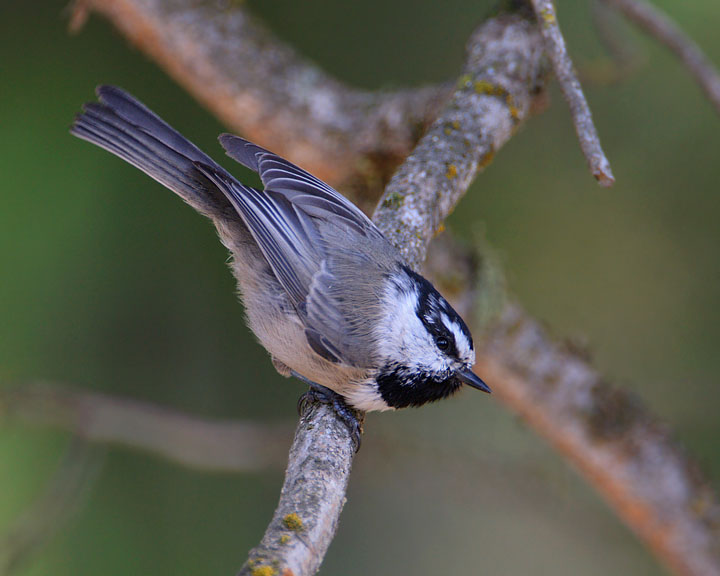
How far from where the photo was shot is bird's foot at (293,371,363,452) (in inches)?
65.2

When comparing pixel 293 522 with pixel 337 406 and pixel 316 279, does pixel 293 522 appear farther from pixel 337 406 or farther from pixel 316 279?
pixel 316 279

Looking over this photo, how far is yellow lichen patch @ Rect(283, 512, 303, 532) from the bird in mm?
420

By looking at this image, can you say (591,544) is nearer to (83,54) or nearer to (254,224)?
(254,224)

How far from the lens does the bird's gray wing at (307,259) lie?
1838 mm

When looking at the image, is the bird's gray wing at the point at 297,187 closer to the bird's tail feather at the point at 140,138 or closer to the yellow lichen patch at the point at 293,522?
the bird's tail feather at the point at 140,138

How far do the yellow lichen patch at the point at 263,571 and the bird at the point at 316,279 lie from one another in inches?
22.4

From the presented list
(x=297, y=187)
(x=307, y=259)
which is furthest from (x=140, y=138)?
(x=307, y=259)

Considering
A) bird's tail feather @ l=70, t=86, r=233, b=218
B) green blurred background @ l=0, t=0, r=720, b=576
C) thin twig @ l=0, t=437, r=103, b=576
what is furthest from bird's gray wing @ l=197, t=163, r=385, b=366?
thin twig @ l=0, t=437, r=103, b=576

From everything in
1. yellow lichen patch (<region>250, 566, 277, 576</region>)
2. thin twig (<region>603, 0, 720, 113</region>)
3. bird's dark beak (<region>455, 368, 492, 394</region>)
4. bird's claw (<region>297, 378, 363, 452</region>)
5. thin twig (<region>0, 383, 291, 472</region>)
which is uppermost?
thin twig (<region>603, 0, 720, 113</region>)

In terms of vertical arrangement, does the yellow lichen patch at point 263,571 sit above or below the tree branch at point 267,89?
below

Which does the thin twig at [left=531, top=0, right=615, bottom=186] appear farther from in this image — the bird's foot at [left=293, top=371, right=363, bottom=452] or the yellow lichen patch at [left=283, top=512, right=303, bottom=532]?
the yellow lichen patch at [left=283, top=512, right=303, bottom=532]

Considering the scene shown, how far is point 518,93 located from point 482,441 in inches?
76.0

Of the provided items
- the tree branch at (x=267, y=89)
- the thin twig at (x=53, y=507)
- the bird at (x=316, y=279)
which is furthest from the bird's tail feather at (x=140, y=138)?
the thin twig at (x=53, y=507)

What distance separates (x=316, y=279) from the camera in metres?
1.94
